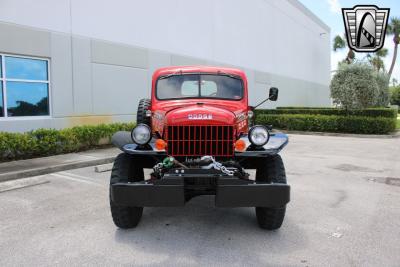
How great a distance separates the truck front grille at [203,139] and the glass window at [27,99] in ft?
23.5

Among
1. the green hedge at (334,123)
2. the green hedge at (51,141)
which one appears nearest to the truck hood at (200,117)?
the green hedge at (51,141)

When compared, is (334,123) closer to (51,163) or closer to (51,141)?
(51,141)

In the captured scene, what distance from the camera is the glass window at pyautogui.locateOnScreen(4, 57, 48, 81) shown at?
952 centimetres

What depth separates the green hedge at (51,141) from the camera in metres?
8.21

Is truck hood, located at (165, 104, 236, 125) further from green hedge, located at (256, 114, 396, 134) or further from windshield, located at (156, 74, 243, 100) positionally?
green hedge, located at (256, 114, 396, 134)

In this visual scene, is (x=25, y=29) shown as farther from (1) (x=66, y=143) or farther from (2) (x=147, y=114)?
(2) (x=147, y=114)

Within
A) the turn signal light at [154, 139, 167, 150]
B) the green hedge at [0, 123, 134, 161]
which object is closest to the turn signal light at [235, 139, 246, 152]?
the turn signal light at [154, 139, 167, 150]

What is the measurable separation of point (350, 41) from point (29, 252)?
945cm

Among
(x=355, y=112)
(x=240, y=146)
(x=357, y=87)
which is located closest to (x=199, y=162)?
(x=240, y=146)

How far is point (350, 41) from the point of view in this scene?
33.3 ft

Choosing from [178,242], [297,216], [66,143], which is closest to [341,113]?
[66,143]

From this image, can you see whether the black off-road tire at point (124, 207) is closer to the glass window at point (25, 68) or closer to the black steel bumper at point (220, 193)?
the black steel bumper at point (220, 193)

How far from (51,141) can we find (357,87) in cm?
1587

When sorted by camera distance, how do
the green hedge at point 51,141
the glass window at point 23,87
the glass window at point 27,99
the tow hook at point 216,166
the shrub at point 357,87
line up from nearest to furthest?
the tow hook at point 216,166
the green hedge at point 51,141
the glass window at point 23,87
the glass window at point 27,99
the shrub at point 357,87
